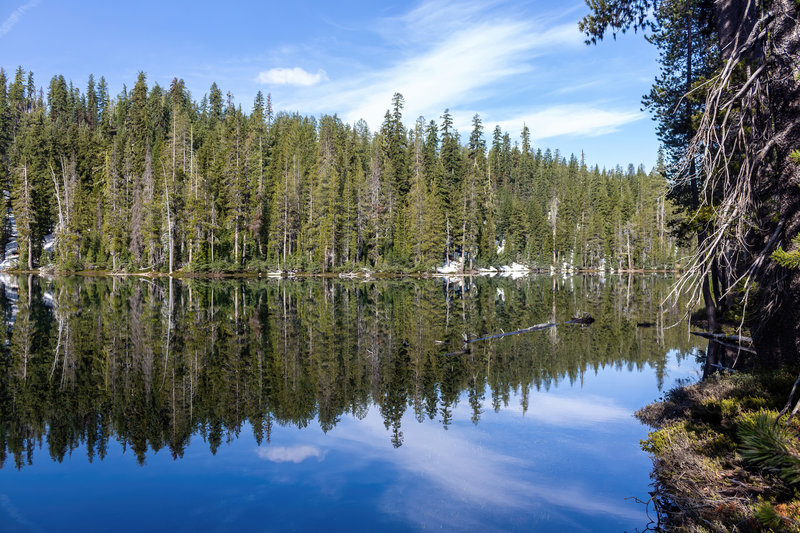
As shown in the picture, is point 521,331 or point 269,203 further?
point 269,203

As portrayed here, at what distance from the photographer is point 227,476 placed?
28.3 feet

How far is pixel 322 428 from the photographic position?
1095 centimetres

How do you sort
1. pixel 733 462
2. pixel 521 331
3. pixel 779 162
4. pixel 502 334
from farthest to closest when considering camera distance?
pixel 521 331
pixel 502 334
pixel 779 162
pixel 733 462

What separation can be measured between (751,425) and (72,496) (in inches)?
368

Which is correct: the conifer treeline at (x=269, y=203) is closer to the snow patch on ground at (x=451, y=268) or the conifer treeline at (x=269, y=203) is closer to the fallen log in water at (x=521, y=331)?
the snow patch on ground at (x=451, y=268)

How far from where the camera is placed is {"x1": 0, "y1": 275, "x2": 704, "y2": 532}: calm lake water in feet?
24.6

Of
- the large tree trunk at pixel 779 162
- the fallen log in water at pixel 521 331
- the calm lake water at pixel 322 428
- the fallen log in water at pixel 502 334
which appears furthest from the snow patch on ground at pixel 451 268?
the large tree trunk at pixel 779 162

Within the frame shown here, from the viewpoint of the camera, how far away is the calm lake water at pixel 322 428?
7.50 metres

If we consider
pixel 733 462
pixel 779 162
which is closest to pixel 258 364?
pixel 733 462

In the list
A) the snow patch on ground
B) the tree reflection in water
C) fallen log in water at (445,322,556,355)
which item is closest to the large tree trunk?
the tree reflection in water

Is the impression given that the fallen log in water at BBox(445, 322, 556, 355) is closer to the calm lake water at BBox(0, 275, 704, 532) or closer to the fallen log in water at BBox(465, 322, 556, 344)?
the fallen log in water at BBox(465, 322, 556, 344)

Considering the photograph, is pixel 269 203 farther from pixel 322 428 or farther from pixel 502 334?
pixel 322 428

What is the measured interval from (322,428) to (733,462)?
296 inches

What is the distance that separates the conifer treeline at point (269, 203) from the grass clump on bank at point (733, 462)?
5623cm
